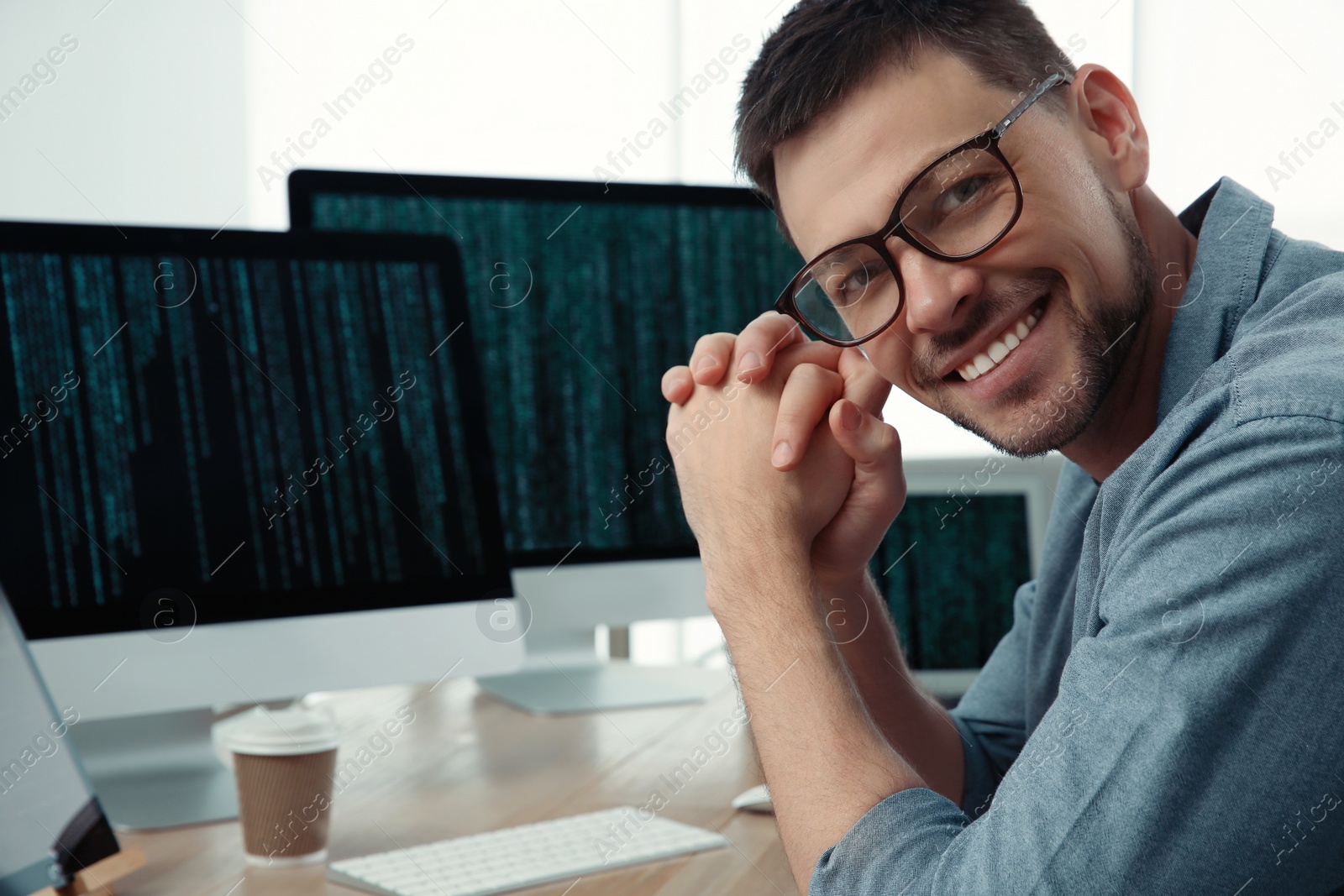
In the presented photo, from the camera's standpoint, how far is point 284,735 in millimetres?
969

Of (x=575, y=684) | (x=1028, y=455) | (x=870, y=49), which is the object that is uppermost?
(x=870, y=49)

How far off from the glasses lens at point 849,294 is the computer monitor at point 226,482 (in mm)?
459

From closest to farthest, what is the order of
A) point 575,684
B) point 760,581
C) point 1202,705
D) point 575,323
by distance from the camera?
point 1202,705 < point 760,581 < point 575,323 < point 575,684

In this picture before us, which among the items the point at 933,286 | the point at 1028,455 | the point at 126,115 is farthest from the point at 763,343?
the point at 126,115

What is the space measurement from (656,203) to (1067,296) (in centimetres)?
69

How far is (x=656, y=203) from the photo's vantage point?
1488mm

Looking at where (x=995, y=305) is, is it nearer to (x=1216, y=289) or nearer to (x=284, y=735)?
(x=1216, y=289)

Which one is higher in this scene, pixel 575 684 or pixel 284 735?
pixel 284 735

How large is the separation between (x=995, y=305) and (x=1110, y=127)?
0.24 meters

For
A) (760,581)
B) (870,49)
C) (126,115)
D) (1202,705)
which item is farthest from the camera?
(126,115)

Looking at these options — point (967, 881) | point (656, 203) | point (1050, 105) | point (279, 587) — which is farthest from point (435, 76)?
point (967, 881)

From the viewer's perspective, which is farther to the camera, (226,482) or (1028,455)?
(226,482)

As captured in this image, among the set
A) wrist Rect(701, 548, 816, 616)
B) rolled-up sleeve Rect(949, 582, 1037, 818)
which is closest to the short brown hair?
wrist Rect(701, 548, 816, 616)

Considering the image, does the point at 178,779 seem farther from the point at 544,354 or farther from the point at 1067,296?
the point at 1067,296
